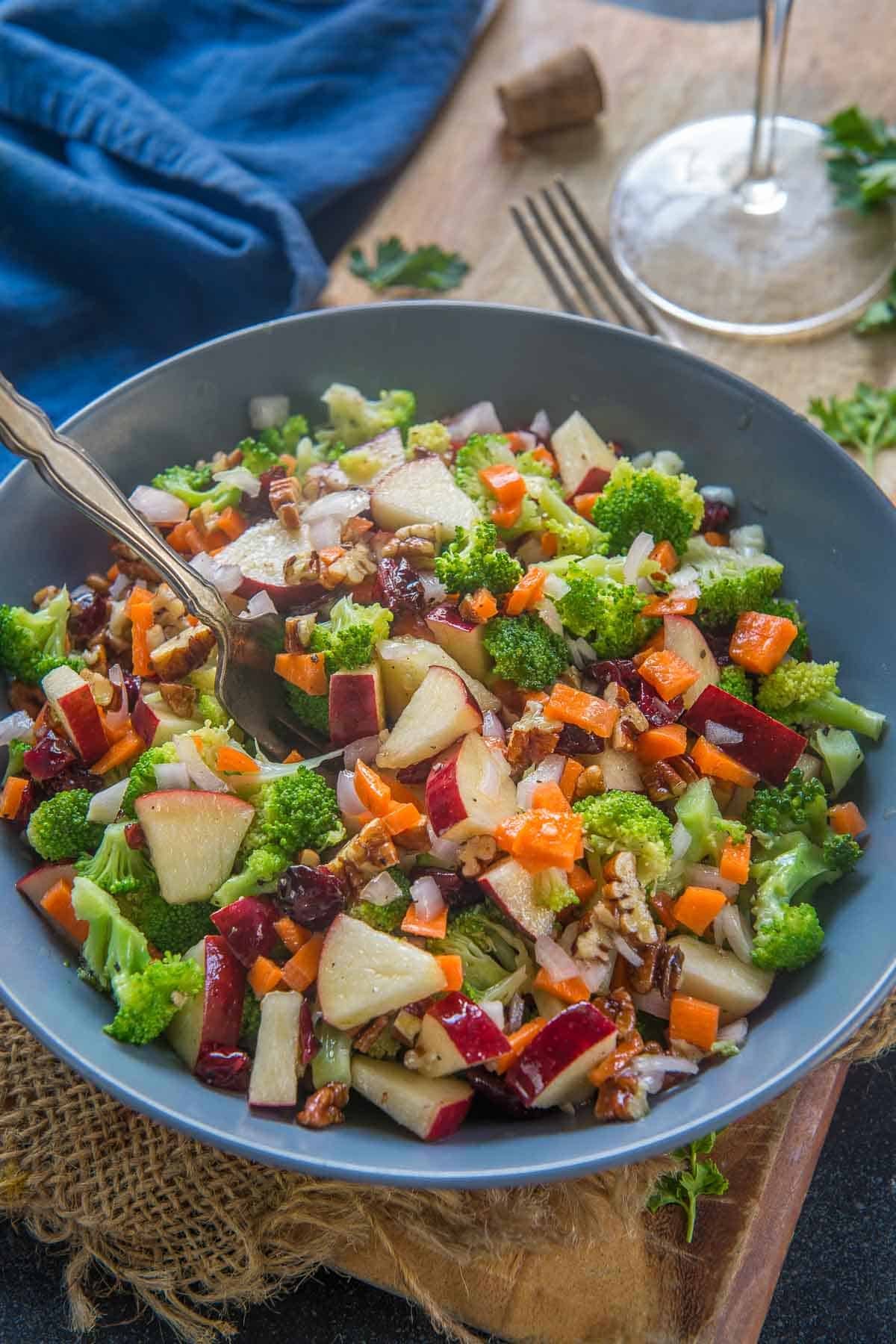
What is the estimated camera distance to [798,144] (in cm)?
484

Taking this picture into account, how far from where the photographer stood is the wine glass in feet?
14.4

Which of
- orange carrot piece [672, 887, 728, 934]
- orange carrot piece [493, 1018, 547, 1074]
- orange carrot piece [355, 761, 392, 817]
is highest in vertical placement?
orange carrot piece [355, 761, 392, 817]

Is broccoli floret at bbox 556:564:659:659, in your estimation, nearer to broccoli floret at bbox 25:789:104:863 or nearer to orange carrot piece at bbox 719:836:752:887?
orange carrot piece at bbox 719:836:752:887

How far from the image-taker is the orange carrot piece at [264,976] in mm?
2637

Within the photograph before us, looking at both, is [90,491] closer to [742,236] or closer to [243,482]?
[243,482]

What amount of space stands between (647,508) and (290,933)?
4.76 ft

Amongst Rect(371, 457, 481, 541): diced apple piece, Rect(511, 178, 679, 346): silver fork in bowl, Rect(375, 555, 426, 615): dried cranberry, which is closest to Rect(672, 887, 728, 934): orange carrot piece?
Rect(375, 555, 426, 615): dried cranberry

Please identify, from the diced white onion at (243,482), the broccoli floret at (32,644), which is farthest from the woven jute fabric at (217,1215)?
the diced white onion at (243,482)

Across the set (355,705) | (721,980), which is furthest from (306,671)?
(721,980)

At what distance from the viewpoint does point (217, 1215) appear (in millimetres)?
2758

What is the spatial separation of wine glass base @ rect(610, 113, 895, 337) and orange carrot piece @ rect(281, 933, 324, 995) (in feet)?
9.28

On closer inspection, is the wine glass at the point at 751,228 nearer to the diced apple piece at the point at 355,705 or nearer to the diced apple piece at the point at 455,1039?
the diced apple piece at the point at 355,705

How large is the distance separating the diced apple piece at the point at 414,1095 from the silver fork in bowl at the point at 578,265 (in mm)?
2724

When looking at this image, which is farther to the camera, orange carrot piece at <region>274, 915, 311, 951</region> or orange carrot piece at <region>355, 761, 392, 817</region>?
orange carrot piece at <region>355, 761, 392, 817</region>
